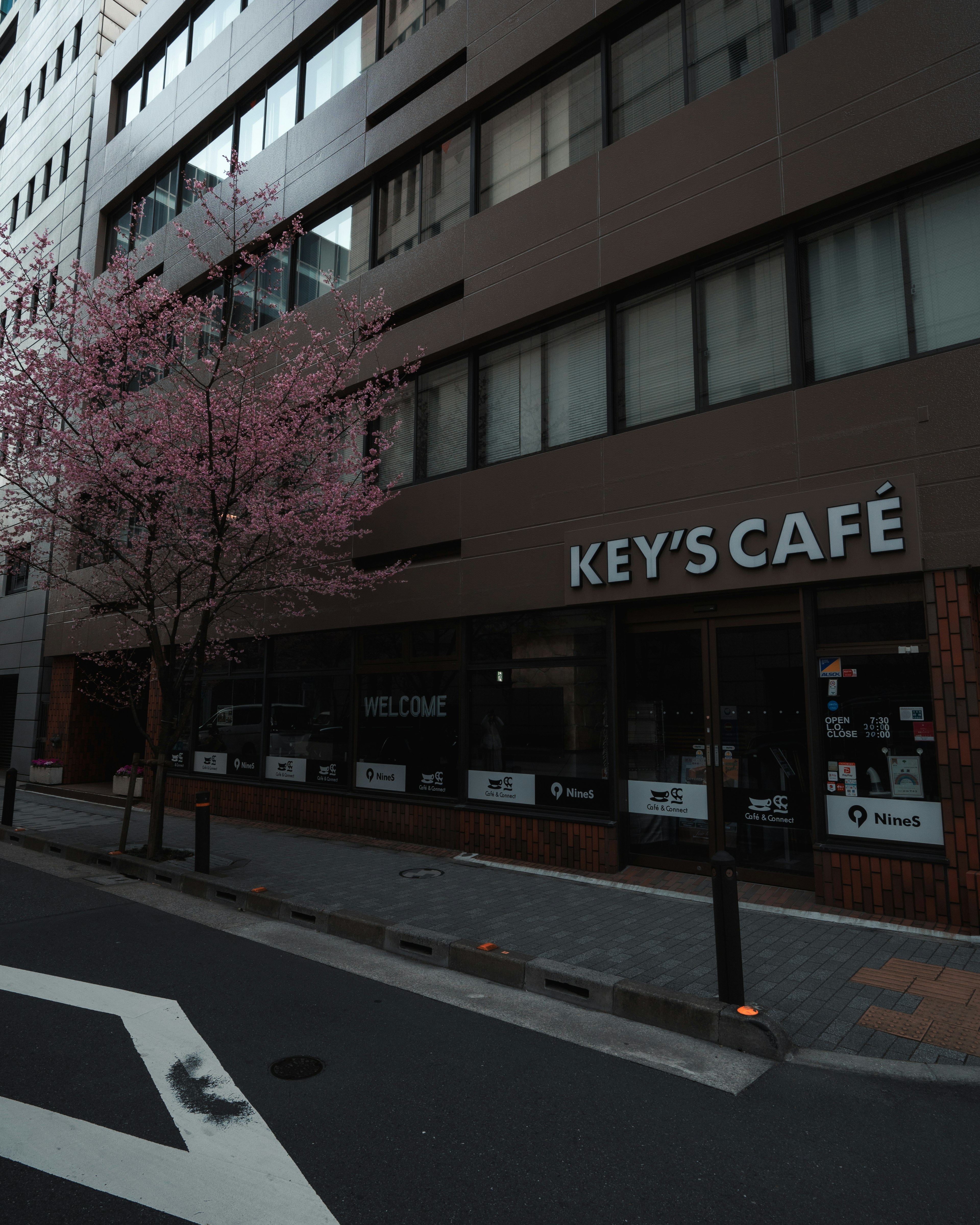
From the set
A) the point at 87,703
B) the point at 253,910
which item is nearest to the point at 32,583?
the point at 87,703

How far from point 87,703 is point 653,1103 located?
19.0 metres

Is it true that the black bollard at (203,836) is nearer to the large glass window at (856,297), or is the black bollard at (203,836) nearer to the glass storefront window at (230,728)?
the glass storefront window at (230,728)

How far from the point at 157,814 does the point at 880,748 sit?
8.59 meters

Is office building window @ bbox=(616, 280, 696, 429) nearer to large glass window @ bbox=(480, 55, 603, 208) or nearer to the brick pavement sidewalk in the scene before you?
large glass window @ bbox=(480, 55, 603, 208)

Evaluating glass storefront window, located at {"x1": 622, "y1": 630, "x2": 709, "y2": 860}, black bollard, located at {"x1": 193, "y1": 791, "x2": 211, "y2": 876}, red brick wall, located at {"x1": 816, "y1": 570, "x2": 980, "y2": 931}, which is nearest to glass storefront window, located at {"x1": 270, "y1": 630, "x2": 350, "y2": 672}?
black bollard, located at {"x1": 193, "y1": 791, "x2": 211, "y2": 876}

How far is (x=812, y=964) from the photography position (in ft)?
19.3

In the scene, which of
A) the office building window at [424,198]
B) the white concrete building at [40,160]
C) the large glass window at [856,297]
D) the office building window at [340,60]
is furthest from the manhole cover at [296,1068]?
the white concrete building at [40,160]

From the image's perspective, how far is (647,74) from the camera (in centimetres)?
991

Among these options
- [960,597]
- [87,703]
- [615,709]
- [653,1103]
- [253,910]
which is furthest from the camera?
[87,703]

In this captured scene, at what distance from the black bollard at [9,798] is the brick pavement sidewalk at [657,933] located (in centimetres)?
454

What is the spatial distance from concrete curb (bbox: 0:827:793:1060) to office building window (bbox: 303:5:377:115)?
1363 centimetres

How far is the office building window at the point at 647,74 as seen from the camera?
965cm

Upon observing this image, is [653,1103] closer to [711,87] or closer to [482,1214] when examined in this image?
[482,1214]

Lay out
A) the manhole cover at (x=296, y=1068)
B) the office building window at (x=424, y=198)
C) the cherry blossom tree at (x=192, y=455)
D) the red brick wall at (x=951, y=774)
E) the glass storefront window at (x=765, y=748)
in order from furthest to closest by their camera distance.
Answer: the office building window at (x=424, y=198) < the cherry blossom tree at (x=192, y=455) < the glass storefront window at (x=765, y=748) < the red brick wall at (x=951, y=774) < the manhole cover at (x=296, y=1068)
